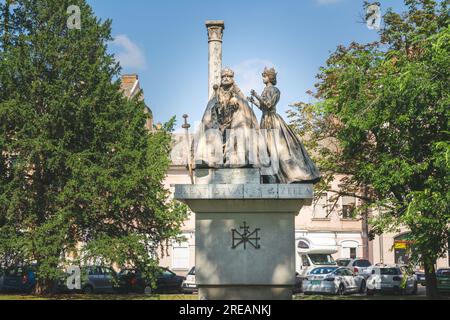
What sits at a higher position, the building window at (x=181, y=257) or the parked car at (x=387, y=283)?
the building window at (x=181, y=257)

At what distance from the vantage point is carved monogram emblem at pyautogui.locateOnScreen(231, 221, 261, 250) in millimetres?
10180

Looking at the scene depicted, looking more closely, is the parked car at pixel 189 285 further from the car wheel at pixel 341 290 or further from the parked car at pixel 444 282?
the parked car at pixel 444 282

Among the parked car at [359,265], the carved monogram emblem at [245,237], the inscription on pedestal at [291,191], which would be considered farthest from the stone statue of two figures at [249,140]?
the parked car at [359,265]

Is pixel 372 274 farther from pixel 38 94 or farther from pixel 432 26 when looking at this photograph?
pixel 38 94

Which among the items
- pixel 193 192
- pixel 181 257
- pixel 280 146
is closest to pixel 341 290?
pixel 181 257

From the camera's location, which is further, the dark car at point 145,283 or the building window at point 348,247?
the building window at point 348,247

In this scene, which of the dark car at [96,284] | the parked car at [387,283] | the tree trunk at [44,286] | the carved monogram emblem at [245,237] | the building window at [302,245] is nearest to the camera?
the carved monogram emblem at [245,237]

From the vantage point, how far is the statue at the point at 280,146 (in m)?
10.6

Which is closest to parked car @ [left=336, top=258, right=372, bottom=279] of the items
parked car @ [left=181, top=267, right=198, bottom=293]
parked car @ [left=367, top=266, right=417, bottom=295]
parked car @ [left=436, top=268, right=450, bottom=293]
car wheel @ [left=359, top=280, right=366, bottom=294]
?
parked car @ [left=367, top=266, right=417, bottom=295]

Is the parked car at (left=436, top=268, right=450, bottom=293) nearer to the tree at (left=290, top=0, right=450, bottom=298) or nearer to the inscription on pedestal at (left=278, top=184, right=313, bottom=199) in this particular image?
the tree at (left=290, top=0, right=450, bottom=298)

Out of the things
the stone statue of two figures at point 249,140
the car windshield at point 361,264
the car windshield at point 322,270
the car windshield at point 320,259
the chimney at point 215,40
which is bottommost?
the car windshield at point 322,270

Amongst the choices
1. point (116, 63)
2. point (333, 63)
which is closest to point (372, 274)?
point (333, 63)

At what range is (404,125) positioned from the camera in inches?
889

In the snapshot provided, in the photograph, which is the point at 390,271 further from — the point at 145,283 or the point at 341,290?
the point at 145,283
